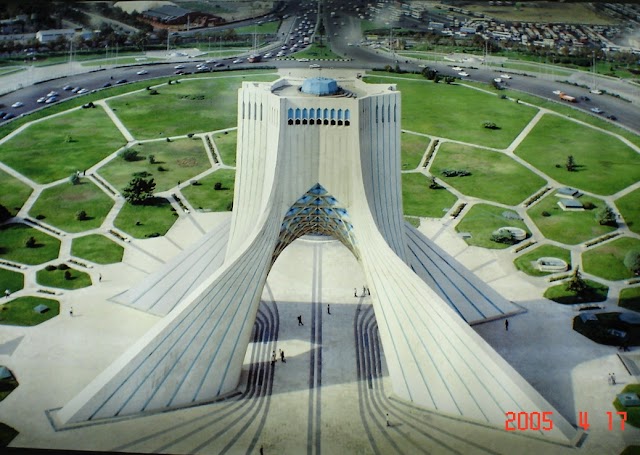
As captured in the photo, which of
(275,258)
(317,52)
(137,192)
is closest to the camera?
(275,258)

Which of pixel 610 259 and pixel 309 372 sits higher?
pixel 610 259

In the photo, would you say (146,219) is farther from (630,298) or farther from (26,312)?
(630,298)

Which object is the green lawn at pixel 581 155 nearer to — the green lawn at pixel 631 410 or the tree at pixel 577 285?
the tree at pixel 577 285

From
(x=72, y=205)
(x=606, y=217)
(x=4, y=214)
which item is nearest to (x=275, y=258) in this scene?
(x=72, y=205)

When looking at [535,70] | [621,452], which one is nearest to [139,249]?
[621,452]
